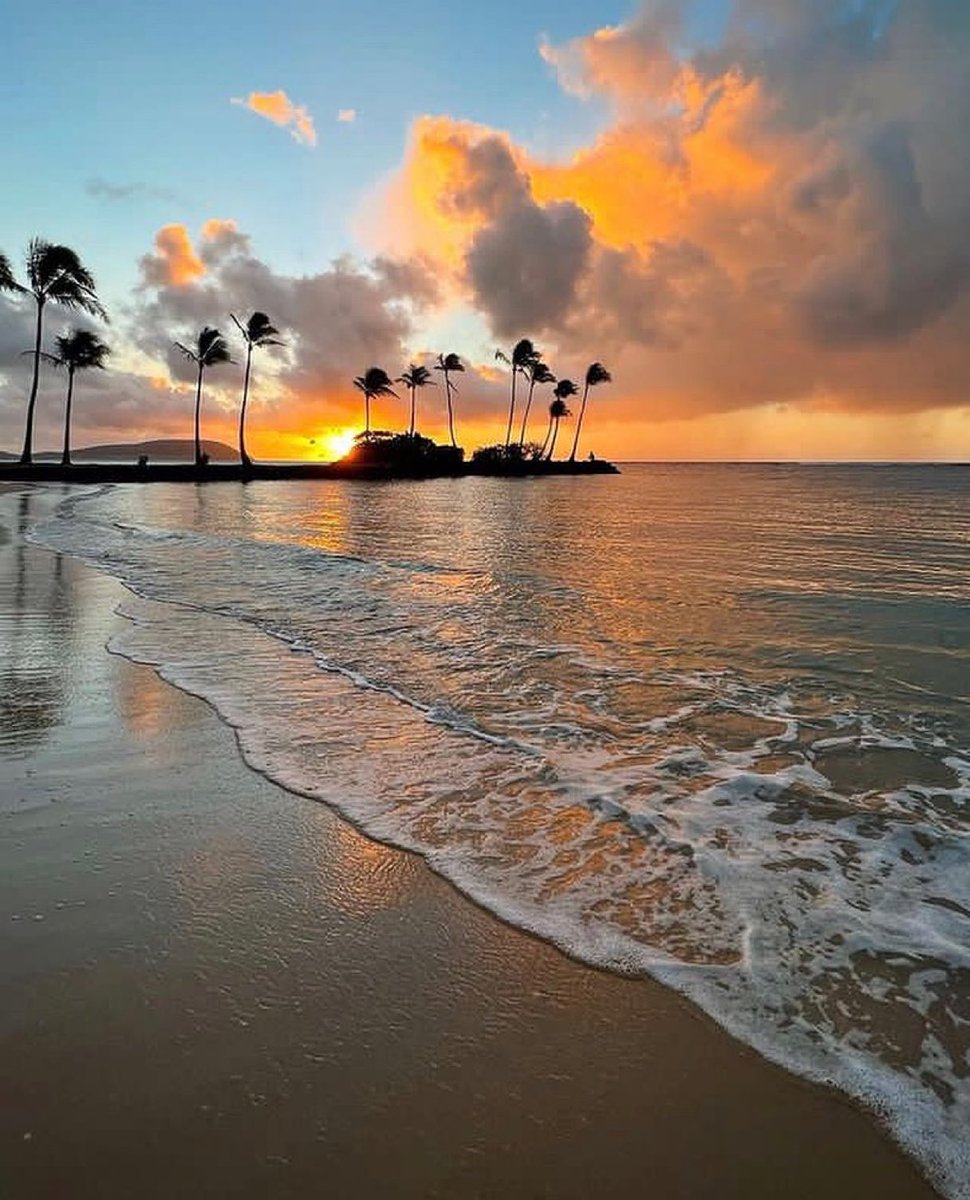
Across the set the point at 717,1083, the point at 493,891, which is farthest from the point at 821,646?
the point at 717,1083

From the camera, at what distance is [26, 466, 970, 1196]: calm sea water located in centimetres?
267

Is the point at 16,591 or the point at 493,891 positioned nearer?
the point at 493,891

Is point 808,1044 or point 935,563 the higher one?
point 935,563

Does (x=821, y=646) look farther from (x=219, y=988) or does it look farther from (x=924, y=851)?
(x=219, y=988)

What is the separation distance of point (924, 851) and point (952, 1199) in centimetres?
219

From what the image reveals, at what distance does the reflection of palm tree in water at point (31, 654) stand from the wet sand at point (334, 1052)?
1.68m

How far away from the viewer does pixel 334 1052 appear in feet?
7.22

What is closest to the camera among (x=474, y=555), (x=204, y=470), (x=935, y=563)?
(x=935, y=563)

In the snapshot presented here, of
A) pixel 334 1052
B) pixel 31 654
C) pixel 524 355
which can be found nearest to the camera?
pixel 334 1052

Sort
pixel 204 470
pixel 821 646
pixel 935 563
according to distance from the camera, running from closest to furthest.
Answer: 1. pixel 821 646
2. pixel 935 563
3. pixel 204 470

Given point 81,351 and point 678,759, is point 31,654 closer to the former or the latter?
point 678,759

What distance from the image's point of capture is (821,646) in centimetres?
843

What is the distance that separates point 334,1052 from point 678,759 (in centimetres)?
326

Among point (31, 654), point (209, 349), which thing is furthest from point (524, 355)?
point (31, 654)
